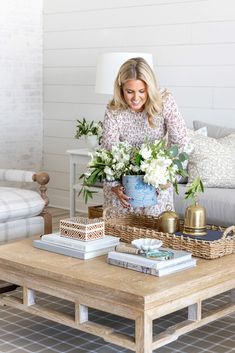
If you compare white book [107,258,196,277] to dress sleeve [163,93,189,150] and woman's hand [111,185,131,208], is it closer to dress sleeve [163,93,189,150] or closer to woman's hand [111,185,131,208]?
woman's hand [111,185,131,208]

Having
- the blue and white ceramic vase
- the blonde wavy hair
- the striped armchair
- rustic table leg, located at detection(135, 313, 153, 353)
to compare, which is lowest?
rustic table leg, located at detection(135, 313, 153, 353)

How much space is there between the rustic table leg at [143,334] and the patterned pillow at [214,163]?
1.98 meters

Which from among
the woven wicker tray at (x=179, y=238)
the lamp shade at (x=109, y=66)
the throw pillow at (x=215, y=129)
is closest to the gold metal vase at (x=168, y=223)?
the woven wicker tray at (x=179, y=238)

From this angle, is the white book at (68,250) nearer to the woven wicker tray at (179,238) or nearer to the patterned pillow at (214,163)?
the woven wicker tray at (179,238)

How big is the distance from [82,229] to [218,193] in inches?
55.6

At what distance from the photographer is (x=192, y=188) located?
322 centimetres

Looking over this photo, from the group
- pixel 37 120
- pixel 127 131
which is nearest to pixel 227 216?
pixel 127 131

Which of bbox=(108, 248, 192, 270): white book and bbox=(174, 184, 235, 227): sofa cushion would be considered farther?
bbox=(174, 184, 235, 227): sofa cushion

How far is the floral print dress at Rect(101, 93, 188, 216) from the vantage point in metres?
3.60

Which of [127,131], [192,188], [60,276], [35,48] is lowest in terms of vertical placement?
[60,276]

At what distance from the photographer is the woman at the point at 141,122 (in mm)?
3514

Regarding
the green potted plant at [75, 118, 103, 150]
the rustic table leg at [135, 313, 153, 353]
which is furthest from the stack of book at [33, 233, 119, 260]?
the green potted plant at [75, 118, 103, 150]

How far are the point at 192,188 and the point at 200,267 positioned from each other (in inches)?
19.6

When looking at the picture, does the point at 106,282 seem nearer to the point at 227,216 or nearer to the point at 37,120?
the point at 227,216
